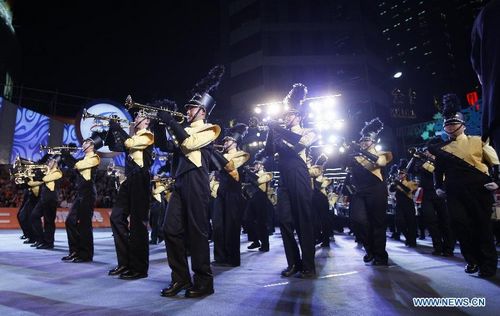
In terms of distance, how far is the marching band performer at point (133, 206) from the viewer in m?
4.83

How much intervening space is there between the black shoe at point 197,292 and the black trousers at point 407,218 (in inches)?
289

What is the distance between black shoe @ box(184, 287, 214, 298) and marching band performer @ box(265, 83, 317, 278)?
4.79 ft

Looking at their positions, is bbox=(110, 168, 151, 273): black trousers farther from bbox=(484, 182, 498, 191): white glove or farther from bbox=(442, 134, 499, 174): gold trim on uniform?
bbox=(484, 182, 498, 191): white glove

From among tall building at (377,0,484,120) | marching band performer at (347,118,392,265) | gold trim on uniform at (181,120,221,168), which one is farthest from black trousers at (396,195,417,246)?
tall building at (377,0,484,120)

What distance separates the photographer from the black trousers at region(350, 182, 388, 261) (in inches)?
237

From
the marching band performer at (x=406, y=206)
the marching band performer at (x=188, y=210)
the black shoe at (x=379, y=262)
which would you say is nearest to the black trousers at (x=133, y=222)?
the marching band performer at (x=188, y=210)

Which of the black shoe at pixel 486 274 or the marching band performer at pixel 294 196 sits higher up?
the marching band performer at pixel 294 196

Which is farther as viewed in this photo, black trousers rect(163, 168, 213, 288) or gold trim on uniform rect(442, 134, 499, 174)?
gold trim on uniform rect(442, 134, 499, 174)

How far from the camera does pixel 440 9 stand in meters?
35.0

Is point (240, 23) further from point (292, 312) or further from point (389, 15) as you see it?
point (292, 312)

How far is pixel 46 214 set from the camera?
8625 millimetres

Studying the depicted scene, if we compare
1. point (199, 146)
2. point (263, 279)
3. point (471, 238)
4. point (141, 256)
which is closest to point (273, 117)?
point (199, 146)

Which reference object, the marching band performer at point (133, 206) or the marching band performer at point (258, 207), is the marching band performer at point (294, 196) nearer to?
the marching band performer at point (133, 206)

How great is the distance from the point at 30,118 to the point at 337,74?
1123 inches
